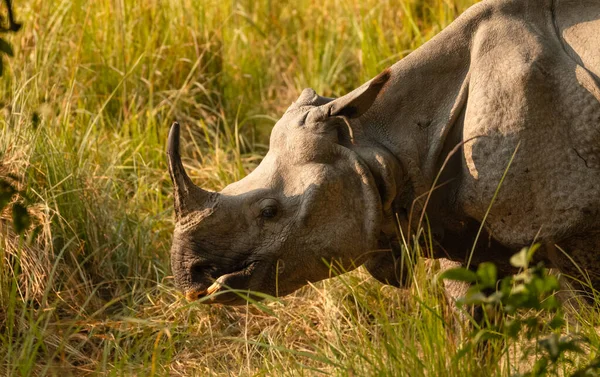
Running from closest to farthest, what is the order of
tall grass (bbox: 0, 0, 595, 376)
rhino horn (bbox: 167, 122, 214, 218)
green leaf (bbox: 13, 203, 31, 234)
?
green leaf (bbox: 13, 203, 31, 234)
rhino horn (bbox: 167, 122, 214, 218)
tall grass (bbox: 0, 0, 595, 376)

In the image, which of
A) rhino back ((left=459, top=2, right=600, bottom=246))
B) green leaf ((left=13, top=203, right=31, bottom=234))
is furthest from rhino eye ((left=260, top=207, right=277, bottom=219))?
green leaf ((left=13, top=203, right=31, bottom=234))

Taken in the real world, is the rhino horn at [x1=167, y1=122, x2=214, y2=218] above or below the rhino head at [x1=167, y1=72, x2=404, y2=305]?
above

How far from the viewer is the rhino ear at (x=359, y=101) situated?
13.1 ft

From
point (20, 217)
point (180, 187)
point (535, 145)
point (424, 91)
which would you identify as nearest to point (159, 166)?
point (180, 187)

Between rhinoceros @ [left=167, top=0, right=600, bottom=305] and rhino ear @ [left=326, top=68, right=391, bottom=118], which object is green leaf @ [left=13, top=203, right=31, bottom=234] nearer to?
rhinoceros @ [left=167, top=0, right=600, bottom=305]

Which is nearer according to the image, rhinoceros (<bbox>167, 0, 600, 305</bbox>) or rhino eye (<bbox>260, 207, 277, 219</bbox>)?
rhinoceros (<bbox>167, 0, 600, 305</bbox>)

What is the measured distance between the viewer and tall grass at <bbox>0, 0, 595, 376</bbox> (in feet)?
13.4

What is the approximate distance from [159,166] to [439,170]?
253 cm

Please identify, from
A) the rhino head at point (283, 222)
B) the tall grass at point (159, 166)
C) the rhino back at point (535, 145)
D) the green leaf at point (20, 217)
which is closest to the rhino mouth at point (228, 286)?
the rhino head at point (283, 222)

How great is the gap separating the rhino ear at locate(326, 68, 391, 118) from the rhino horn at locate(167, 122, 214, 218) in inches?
22.4

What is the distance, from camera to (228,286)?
383cm

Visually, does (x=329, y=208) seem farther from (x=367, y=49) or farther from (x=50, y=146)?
(x=367, y=49)

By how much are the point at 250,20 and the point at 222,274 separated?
3710 millimetres

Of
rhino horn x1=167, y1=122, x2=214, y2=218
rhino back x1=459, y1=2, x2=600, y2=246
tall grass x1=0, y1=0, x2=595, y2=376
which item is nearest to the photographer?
rhino back x1=459, y1=2, x2=600, y2=246
